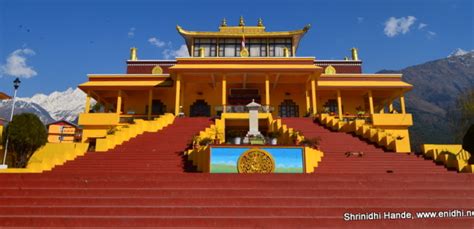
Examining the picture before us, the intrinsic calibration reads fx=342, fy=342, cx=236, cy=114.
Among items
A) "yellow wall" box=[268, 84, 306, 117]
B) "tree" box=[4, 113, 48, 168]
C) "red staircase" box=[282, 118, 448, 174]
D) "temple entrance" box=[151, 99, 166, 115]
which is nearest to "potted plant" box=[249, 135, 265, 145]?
"red staircase" box=[282, 118, 448, 174]

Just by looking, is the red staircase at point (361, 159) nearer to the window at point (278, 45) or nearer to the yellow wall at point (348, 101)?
the yellow wall at point (348, 101)

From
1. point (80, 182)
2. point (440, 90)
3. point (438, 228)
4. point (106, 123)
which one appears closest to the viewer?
point (438, 228)

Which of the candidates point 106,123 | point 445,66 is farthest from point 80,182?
point 445,66

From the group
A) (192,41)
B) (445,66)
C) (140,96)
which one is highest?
(445,66)

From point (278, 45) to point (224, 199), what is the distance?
21.7 m

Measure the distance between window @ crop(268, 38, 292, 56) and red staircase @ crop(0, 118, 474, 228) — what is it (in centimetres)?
1966

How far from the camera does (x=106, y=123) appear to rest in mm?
20828

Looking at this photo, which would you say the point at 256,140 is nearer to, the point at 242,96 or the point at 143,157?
the point at 143,157

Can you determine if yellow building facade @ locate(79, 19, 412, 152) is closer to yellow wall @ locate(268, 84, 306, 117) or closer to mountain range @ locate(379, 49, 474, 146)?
yellow wall @ locate(268, 84, 306, 117)

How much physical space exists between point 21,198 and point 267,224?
5.51 metres

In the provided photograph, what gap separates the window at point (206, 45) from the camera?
27438 millimetres

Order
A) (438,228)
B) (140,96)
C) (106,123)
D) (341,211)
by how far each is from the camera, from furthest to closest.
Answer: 1. (140,96)
2. (106,123)
3. (341,211)
4. (438,228)

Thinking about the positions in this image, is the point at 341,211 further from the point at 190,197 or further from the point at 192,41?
the point at 192,41

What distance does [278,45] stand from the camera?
2761 cm
